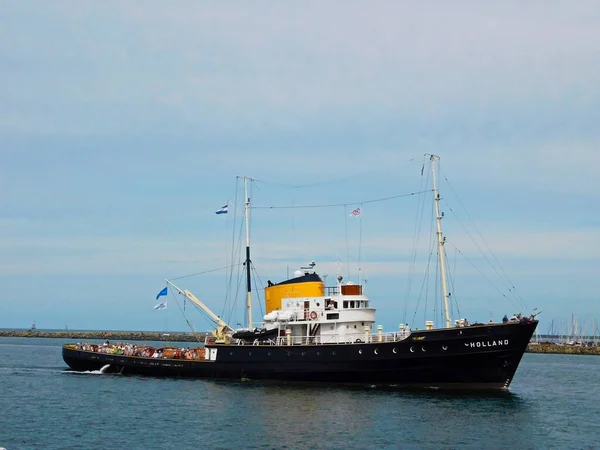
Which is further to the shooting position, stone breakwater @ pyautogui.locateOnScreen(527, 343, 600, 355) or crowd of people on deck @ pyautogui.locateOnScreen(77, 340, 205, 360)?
stone breakwater @ pyautogui.locateOnScreen(527, 343, 600, 355)

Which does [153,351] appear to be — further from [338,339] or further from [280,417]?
[280,417]

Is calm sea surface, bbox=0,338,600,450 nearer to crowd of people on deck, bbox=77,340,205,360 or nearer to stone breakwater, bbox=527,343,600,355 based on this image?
crowd of people on deck, bbox=77,340,205,360

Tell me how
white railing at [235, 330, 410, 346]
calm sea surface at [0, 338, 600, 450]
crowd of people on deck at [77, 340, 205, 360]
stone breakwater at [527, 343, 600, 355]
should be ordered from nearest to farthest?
calm sea surface at [0, 338, 600, 450] → white railing at [235, 330, 410, 346] → crowd of people on deck at [77, 340, 205, 360] → stone breakwater at [527, 343, 600, 355]

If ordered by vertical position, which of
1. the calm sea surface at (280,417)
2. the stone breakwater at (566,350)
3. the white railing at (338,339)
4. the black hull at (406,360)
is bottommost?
the calm sea surface at (280,417)

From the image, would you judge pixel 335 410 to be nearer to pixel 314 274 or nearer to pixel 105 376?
pixel 314 274

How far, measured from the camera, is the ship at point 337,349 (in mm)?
47812

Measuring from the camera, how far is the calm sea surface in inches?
1372

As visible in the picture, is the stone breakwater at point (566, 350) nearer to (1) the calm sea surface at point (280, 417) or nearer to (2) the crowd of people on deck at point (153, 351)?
(1) the calm sea surface at point (280, 417)

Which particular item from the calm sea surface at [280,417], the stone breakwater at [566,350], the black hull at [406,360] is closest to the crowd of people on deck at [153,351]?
the calm sea surface at [280,417]

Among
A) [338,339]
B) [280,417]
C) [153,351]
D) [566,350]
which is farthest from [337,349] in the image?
[566,350]

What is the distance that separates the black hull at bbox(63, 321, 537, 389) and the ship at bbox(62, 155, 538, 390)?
0.06m

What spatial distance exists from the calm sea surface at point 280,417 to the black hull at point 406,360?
45.5 inches

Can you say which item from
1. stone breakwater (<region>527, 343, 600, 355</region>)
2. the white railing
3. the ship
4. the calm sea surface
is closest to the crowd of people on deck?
the ship

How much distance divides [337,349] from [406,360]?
16.1 feet
